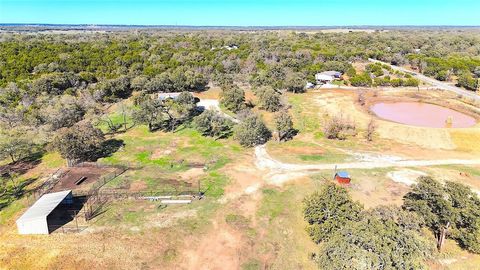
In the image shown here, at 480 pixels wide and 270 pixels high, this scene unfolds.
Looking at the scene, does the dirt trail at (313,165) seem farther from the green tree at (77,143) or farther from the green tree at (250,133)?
the green tree at (77,143)

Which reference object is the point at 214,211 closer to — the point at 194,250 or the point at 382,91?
the point at 194,250

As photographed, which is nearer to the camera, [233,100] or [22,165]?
[22,165]

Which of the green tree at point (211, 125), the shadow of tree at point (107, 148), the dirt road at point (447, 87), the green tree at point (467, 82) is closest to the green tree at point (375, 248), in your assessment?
the green tree at point (211, 125)

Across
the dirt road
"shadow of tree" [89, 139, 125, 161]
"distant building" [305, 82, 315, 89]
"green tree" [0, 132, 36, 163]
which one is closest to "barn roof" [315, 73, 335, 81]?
"distant building" [305, 82, 315, 89]

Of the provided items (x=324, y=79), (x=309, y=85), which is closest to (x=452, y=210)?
(x=309, y=85)

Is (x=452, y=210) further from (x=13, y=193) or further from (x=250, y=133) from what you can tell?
(x=13, y=193)
